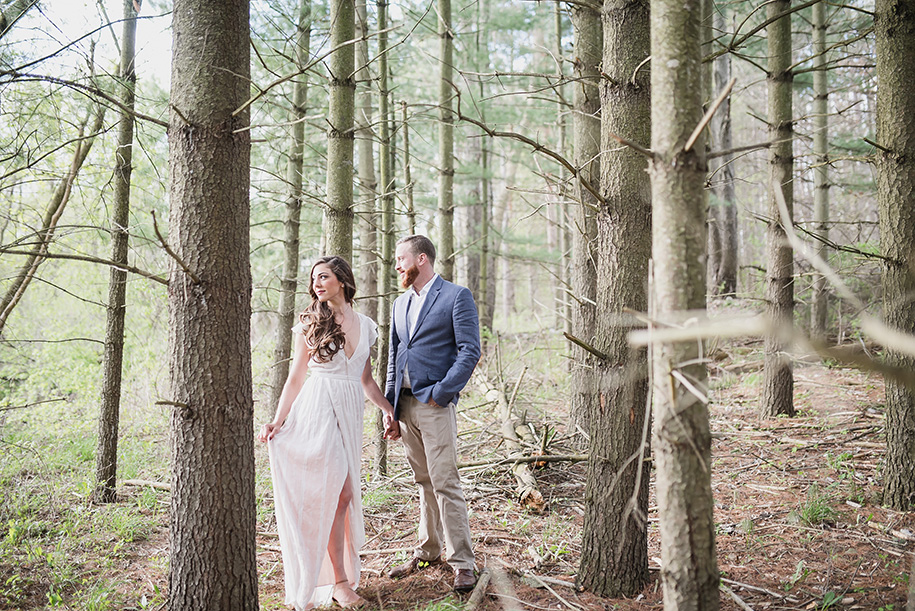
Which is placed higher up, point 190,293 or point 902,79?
point 902,79

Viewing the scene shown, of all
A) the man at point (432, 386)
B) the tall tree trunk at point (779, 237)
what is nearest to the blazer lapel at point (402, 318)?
the man at point (432, 386)

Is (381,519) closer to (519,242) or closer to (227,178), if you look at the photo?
(227,178)

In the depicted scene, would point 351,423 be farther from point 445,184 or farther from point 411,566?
point 445,184

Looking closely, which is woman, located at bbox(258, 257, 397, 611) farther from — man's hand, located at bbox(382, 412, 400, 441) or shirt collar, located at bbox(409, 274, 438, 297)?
shirt collar, located at bbox(409, 274, 438, 297)

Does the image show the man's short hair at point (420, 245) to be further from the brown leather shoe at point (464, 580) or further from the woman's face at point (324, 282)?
the brown leather shoe at point (464, 580)

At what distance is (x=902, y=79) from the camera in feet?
13.8

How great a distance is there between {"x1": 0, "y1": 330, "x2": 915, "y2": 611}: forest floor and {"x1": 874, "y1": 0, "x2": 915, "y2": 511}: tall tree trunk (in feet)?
0.96

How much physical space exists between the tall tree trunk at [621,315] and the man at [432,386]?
920mm

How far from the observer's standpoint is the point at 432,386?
3904mm

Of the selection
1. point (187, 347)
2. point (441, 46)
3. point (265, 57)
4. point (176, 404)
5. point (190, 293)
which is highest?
point (265, 57)

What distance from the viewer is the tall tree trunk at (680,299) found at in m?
1.86

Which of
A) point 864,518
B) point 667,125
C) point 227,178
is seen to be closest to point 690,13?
point 667,125

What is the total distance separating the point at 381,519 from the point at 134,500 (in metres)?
2.73

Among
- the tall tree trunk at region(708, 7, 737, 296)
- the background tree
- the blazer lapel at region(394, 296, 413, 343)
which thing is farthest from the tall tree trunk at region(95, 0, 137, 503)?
Answer: the tall tree trunk at region(708, 7, 737, 296)
